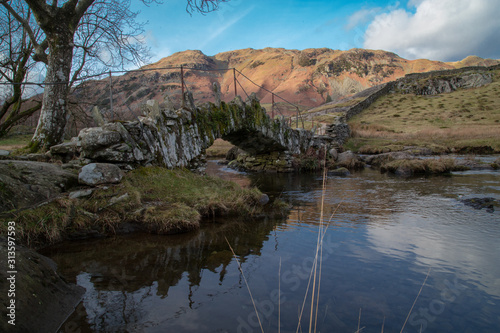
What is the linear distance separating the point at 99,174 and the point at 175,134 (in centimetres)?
343

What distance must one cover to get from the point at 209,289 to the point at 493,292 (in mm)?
4141

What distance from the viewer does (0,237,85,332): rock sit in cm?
283

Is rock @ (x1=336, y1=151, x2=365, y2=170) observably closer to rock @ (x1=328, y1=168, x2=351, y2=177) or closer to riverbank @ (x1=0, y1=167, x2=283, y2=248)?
rock @ (x1=328, y1=168, x2=351, y2=177)

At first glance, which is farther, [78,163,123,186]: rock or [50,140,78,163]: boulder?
[50,140,78,163]: boulder

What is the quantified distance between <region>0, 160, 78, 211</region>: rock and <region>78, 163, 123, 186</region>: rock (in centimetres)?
31

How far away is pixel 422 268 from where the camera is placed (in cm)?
509

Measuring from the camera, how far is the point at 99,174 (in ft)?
25.3

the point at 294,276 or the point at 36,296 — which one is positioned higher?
the point at 36,296

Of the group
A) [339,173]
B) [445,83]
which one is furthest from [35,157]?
[445,83]

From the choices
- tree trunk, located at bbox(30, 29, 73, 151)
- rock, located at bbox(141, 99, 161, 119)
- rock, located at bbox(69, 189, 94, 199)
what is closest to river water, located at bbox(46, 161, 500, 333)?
rock, located at bbox(69, 189, 94, 199)

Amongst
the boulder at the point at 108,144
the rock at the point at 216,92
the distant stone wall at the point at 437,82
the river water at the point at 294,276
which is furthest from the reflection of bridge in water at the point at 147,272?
the distant stone wall at the point at 437,82

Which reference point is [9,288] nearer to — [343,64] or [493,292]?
[493,292]

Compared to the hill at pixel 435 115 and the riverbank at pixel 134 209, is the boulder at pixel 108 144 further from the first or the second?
the hill at pixel 435 115

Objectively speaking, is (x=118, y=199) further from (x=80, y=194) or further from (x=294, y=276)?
(x=294, y=276)
